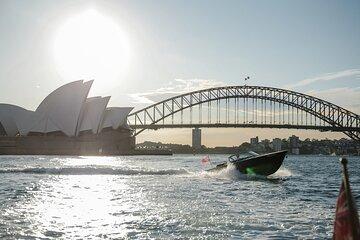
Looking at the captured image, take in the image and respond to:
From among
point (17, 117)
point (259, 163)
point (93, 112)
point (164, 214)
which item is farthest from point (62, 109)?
point (164, 214)

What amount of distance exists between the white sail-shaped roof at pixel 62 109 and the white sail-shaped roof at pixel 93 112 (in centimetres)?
297

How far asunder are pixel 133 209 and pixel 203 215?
2359 millimetres

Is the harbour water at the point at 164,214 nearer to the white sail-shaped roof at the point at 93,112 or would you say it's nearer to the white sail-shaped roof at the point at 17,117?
the white sail-shaped roof at the point at 93,112

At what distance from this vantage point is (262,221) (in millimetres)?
12234

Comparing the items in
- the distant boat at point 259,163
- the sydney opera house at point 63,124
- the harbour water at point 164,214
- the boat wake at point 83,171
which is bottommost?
the harbour water at point 164,214

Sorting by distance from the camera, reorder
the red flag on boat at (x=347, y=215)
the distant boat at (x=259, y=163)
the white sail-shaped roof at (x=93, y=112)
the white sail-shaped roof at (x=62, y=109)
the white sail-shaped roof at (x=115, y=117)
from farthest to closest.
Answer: the white sail-shaped roof at (x=115, y=117), the white sail-shaped roof at (x=93, y=112), the white sail-shaped roof at (x=62, y=109), the distant boat at (x=259, y=163), the red flag on boat at (x=347, y=215)

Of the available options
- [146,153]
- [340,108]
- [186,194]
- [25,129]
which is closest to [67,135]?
[25,129]

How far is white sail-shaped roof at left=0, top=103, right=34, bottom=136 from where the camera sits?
111 metres

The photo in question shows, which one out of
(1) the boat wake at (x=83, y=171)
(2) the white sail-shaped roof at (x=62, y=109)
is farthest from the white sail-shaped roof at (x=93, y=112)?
(1) the boat wake at (x=83, y=171)

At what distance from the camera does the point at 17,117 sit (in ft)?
366

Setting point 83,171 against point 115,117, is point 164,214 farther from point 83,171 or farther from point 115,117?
point 115,117

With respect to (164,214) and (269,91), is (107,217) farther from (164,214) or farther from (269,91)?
(269,91)

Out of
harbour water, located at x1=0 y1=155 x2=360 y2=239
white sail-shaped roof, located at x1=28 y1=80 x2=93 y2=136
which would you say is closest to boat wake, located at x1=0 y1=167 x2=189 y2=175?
harbour water, located at x1=0 y1=155 x2=360 y2=239

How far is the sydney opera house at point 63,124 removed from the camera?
10100 centimetres
